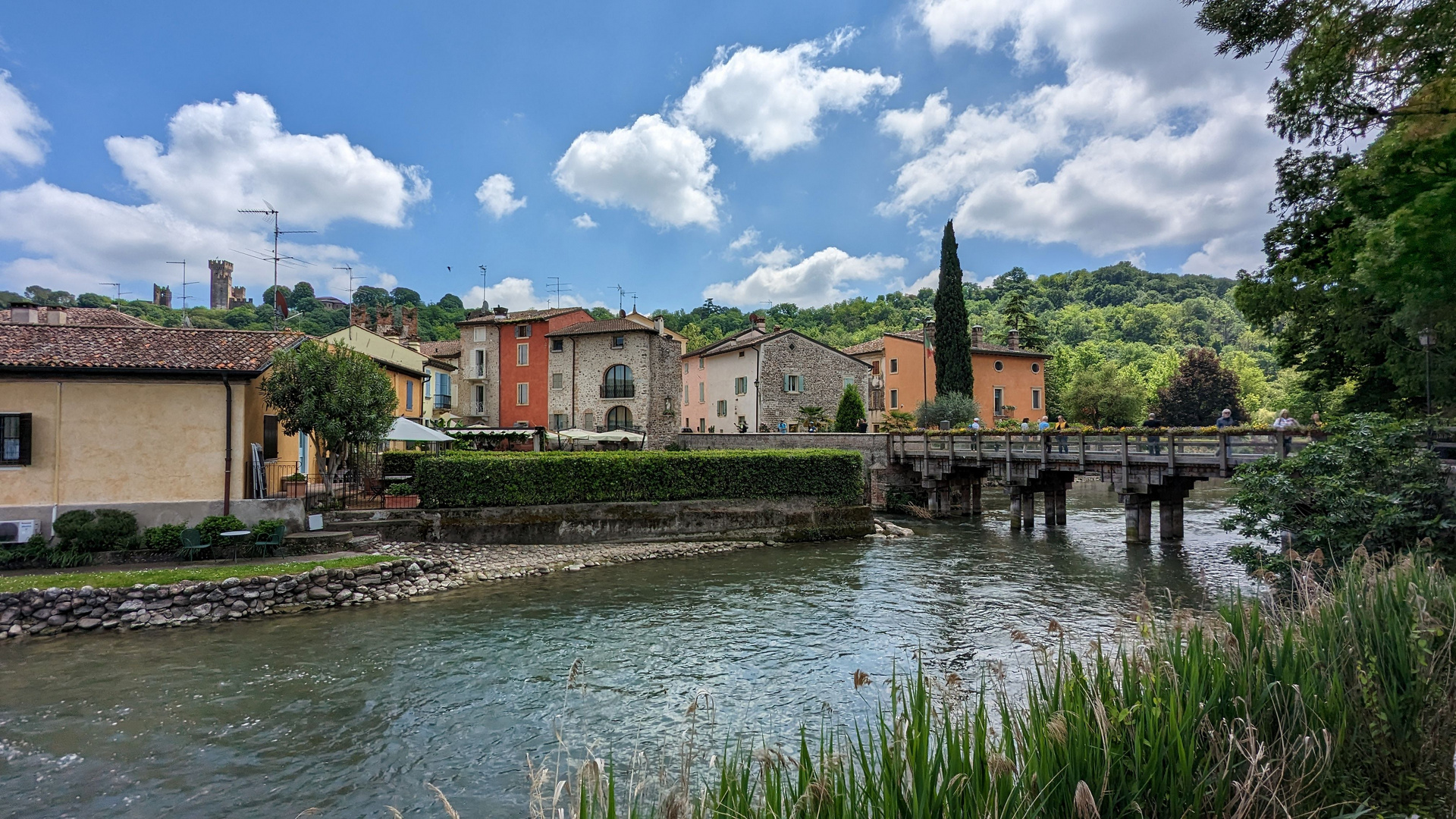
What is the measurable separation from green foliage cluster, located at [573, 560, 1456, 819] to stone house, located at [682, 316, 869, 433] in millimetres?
37304

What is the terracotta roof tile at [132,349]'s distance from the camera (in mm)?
15602

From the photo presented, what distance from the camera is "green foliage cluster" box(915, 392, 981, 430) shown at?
39438 millimetres

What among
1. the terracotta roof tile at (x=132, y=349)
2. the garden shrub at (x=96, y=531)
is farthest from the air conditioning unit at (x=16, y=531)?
the terracotta roof tile at (x=132, y=349)

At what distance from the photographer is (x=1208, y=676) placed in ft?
14.8

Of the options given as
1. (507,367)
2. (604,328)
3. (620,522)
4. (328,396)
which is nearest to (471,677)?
(328,396)

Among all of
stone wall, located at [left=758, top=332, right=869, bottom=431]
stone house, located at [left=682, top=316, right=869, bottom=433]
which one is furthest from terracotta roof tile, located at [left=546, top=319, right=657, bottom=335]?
stone wall, located at [left=758, top=332, right=869, bottom=431]

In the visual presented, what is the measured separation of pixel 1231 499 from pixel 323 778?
54.2 feet

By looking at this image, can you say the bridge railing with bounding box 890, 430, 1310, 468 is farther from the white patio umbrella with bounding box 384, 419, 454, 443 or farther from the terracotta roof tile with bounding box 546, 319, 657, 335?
the white patio umbrella with bounding box 384, 419, 454, 443

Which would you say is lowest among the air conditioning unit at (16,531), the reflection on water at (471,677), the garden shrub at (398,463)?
the reflection on water at (471,677)

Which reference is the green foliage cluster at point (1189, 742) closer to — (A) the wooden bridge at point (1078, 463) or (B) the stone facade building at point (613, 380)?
(A) the wooden bridge at point (1078, 463)

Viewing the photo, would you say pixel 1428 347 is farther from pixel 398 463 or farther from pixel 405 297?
pixel 405 297

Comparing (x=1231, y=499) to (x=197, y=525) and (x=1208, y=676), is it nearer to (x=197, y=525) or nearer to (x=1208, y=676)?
(x=1208, y=676)

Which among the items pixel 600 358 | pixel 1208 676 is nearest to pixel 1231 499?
pixel 1208 676

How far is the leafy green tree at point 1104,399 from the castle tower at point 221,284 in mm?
83416
